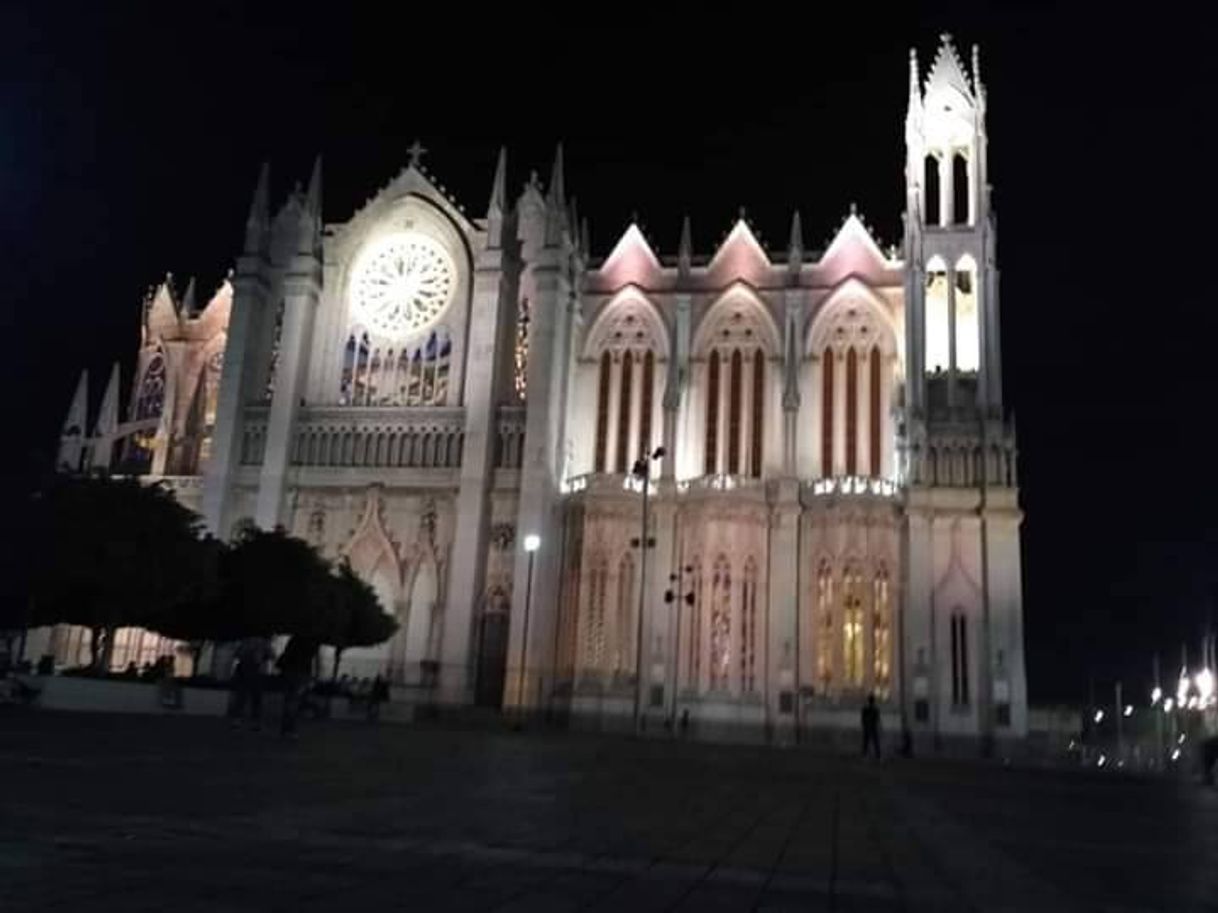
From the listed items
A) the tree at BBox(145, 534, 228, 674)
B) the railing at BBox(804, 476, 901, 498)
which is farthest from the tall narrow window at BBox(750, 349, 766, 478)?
the tree at BBox(145, 534, 228, 674)

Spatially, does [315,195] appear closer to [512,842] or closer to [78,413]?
[78,413]

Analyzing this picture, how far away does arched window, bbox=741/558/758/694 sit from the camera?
150 feet

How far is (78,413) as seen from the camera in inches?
2394

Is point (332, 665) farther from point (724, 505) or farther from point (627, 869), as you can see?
point (627, 869)

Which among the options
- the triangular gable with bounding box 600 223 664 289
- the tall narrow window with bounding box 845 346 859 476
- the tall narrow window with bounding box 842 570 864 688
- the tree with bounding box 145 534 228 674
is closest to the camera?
the tree with bounding box 145 534 228 674

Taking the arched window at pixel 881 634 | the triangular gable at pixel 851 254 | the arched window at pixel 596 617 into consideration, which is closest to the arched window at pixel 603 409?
the arched window at pixel 596 617

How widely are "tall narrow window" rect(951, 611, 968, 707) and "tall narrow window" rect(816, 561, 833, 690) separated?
190 inches

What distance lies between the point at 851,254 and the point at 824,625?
1754 cm

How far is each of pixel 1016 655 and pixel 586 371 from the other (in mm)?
22603

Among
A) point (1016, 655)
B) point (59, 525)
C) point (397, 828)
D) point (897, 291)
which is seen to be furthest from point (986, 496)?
point (397, 828)

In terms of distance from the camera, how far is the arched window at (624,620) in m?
46.2

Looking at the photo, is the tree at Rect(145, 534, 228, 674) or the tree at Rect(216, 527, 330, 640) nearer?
the tree at Rect(145, 534, 228, 674)

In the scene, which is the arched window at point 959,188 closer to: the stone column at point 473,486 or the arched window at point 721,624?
Answer: the arched window at point 721,624

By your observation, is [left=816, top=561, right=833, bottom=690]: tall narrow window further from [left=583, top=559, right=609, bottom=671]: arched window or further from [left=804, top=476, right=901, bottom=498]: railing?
[left=583, top=559, right=609, bottom=671]: arched window
